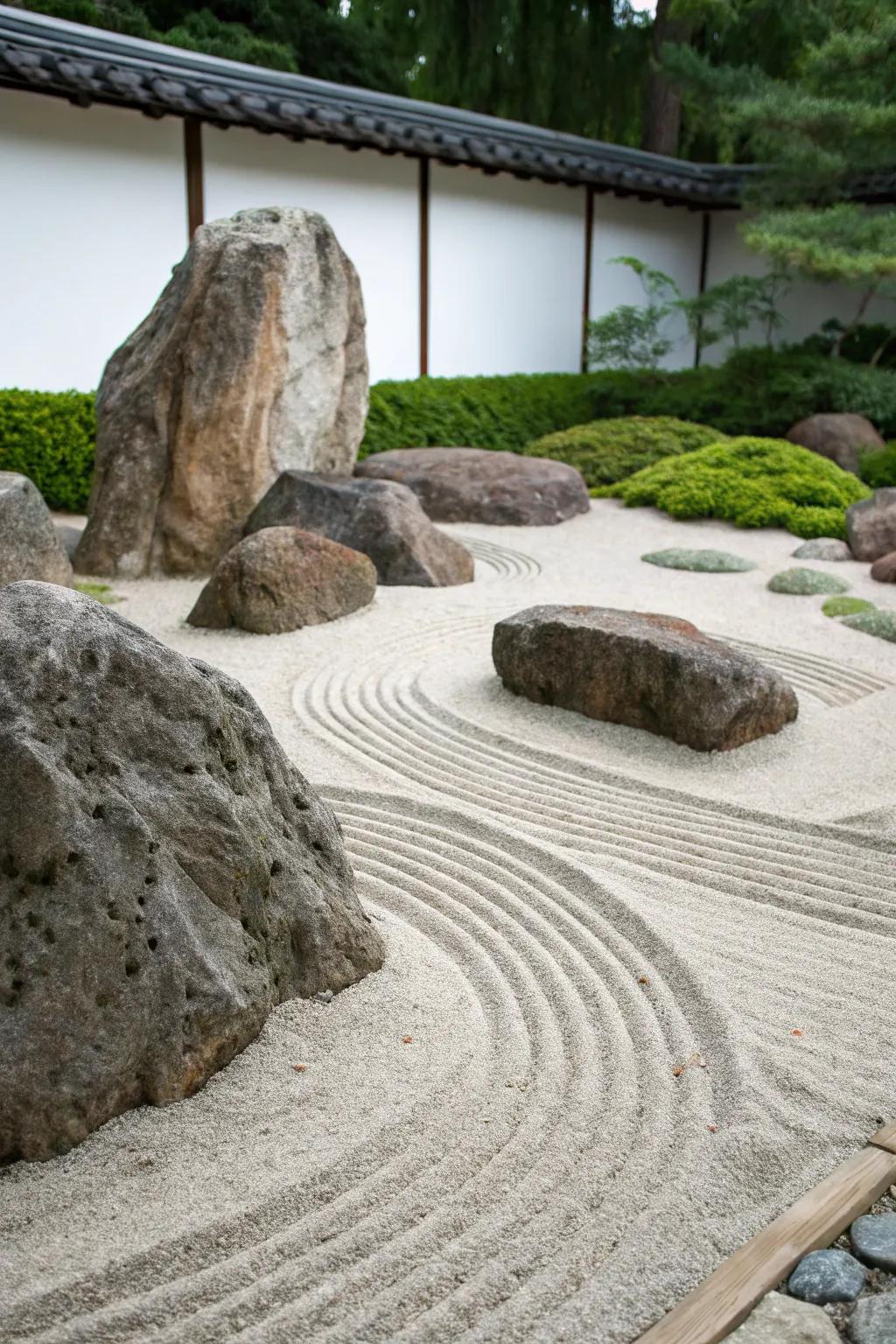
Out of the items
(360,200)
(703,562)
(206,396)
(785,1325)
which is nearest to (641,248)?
(360,200)

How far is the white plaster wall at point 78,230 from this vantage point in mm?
10633

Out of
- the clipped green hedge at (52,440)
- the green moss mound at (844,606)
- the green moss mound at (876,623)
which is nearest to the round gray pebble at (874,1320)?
the green moss mound at (876,623)

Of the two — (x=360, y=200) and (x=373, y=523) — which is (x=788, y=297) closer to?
(x=360, y=200)

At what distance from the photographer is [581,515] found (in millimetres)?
11805

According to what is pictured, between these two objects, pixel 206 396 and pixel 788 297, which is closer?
pixel 206 396

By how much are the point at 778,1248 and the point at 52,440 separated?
991 cm

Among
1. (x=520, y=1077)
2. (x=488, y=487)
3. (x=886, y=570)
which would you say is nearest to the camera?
(x=520, y=1077)

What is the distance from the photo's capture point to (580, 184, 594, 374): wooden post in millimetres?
16156

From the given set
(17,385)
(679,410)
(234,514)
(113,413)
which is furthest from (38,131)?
(679,410)

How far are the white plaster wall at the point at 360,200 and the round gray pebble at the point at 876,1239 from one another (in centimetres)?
1144

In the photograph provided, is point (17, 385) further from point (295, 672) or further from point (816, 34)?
point (816, 34)

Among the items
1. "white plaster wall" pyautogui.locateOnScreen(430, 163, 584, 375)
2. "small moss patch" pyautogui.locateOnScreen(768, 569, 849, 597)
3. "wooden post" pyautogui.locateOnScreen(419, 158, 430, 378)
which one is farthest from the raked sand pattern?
"white plaster wall" pyautogui.locateOnScreen(430, 163, 584, 375)

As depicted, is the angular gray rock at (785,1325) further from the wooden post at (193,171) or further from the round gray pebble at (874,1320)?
the wooden post at (193,171)

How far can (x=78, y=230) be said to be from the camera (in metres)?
11.1
